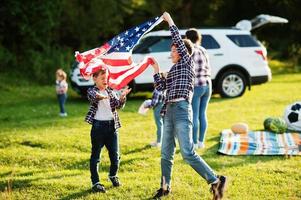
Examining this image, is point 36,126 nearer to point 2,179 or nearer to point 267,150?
point 2,179

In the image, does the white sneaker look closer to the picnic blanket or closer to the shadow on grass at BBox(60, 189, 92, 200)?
the picnic blanket

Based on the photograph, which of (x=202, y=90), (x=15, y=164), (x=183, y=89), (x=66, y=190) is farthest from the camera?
(x=202, y=90)

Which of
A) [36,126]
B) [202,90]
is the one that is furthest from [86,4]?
[202,90]

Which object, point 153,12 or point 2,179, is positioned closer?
point 2,179

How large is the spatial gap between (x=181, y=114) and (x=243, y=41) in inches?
402

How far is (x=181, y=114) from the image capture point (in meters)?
6.24

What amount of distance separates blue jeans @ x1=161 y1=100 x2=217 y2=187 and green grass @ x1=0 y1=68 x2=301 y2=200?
480 millimetres

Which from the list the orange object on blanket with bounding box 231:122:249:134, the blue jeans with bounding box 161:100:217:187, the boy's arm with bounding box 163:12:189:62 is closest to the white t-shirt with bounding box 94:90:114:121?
the blue jeans with bounding box 161:100:217:187

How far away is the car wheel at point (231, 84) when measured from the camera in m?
15.9

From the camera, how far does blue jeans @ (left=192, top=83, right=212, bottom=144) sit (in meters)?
8.75

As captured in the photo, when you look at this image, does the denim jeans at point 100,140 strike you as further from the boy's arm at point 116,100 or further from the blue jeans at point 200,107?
the blue jeans at point 200,107

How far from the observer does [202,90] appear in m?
8.74

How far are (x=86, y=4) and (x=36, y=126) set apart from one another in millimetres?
15198

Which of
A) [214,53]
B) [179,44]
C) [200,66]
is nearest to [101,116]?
[179,44]
